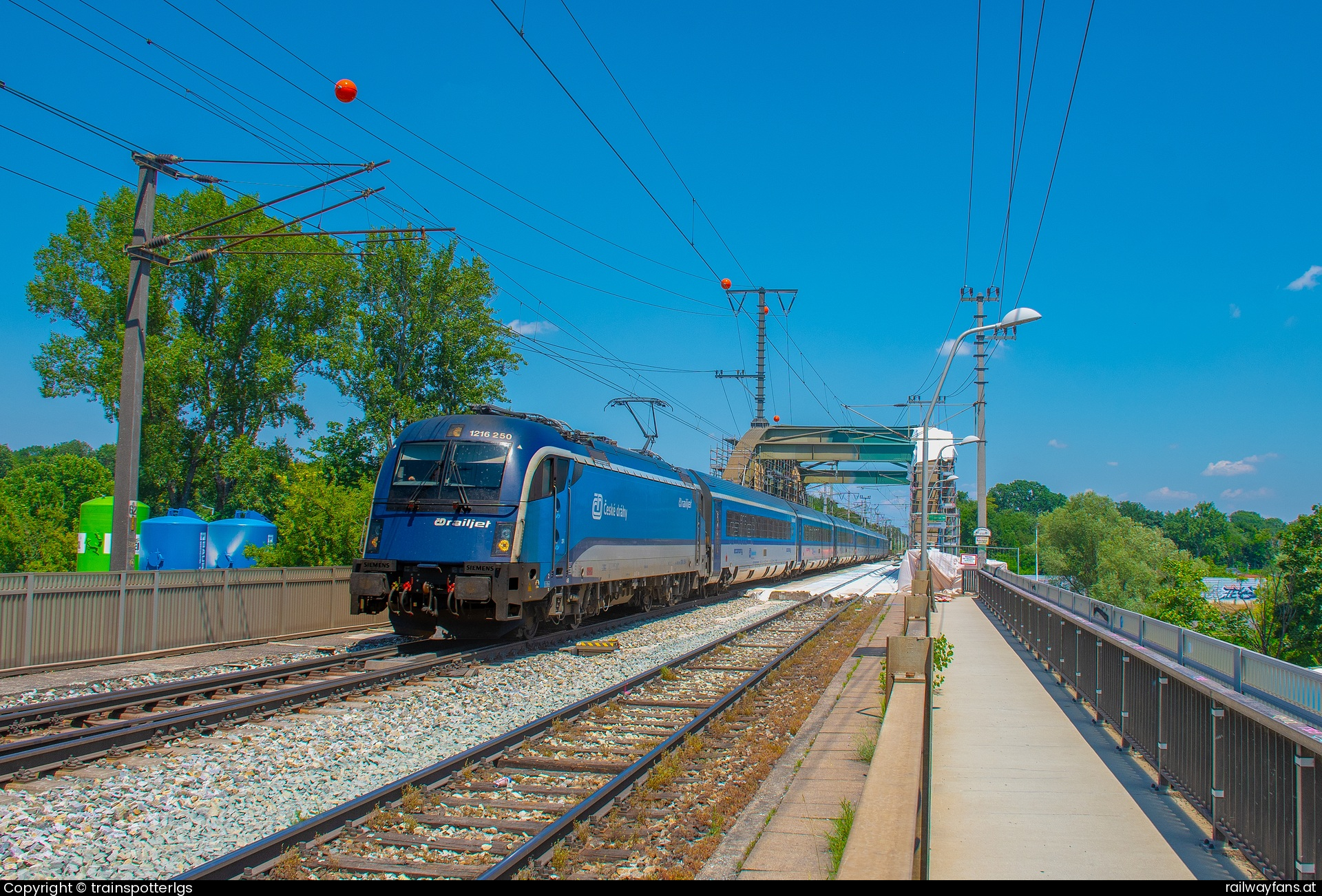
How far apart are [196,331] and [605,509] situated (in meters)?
30.1

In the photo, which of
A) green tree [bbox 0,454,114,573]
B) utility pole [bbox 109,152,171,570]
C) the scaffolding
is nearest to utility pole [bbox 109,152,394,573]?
utility pole [bbox 109,152,171,570]

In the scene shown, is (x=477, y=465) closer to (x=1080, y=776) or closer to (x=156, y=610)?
(x=156, y=610)

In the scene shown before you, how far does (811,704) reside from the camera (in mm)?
10781

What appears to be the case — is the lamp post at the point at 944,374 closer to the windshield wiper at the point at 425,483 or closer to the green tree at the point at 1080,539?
the windshield wiper at the point at 425,483

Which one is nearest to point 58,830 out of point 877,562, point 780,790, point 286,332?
point 780,790

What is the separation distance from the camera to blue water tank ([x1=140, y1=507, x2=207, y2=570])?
31875 mm

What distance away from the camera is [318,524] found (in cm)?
2103

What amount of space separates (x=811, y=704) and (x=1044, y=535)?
223ft

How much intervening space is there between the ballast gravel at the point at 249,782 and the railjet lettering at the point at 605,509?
496 centimetres

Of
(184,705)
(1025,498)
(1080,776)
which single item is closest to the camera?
(1080,776)

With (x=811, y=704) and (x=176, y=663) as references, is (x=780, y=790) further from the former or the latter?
(x=176, y=663)

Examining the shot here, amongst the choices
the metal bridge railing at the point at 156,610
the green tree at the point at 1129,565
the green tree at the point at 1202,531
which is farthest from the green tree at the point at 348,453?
the green tree at the point at 1202,531

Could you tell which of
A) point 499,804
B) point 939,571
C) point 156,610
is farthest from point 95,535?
point 499,804

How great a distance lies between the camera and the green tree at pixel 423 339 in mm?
32594
